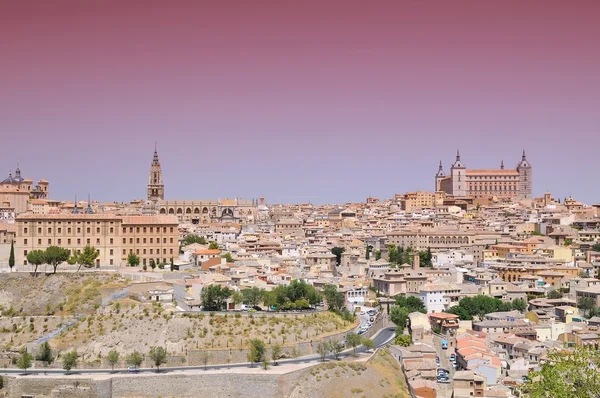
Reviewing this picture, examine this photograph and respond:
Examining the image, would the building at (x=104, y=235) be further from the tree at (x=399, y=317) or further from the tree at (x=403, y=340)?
the tree at (x=403, y=340)

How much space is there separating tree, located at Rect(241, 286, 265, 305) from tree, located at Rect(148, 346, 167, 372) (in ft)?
18.7

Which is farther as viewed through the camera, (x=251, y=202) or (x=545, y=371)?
(x=251, y=202)

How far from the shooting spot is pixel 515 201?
9006 centimetres

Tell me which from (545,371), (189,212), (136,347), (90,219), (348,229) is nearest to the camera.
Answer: (545,371)

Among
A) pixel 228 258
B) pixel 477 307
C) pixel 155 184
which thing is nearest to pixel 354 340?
pixel 477 307

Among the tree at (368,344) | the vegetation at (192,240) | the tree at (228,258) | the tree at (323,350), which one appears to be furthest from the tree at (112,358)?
the vegetation at (192,240)

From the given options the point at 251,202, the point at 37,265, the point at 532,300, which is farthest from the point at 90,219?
the point at 251,202

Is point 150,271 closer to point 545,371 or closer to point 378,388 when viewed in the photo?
point 378,388

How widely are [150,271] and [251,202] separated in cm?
5299

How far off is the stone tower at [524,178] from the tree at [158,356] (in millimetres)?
73110

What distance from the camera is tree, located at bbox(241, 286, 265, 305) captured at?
35.0m

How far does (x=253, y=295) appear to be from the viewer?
3509 centimetres

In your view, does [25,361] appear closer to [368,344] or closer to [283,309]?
[283,309]

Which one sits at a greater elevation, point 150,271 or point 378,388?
point 150,271
